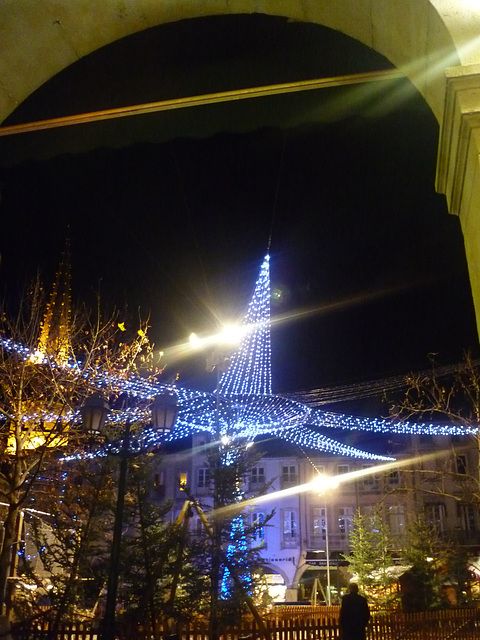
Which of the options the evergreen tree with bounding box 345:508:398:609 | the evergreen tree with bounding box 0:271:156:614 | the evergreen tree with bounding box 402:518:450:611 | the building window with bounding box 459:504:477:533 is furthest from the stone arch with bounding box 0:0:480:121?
the building window with bounding box 459:504:477:533

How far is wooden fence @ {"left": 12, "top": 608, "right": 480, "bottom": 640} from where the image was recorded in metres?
9.74

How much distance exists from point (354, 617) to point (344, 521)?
36871 mm

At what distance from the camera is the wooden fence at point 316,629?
9.74 meters

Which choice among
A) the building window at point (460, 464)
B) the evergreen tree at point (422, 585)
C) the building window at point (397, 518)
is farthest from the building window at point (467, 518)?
the evergreen tree at point (422, 585)

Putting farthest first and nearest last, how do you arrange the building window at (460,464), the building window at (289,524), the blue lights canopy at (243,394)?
the building window at (289,524), the building window at (460,464), the blue lights canopy at (243,394)

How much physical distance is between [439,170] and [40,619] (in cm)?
1137

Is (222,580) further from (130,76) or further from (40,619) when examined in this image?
(130,76)

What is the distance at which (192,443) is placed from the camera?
155 ft

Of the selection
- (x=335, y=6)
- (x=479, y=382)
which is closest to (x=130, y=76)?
(x=335, y=6)

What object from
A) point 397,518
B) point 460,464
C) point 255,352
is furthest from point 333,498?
point 255,352

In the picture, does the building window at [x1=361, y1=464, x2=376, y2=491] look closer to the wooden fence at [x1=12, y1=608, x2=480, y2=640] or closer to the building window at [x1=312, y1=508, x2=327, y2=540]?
the building window at [x1=312, y1=508, x2=327, y2=540]

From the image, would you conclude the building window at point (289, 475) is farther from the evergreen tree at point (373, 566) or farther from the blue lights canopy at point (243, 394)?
the blue lights canopy at point (243, 394)

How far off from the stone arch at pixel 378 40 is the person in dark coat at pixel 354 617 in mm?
7196

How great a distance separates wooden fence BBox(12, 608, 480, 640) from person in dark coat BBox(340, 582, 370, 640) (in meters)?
1.93
